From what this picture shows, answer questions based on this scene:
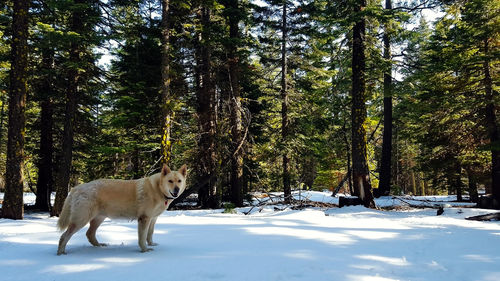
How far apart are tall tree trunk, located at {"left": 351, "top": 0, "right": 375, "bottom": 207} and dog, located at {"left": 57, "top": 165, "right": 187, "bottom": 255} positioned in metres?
9.28

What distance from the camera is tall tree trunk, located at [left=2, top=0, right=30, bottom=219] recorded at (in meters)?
9.88

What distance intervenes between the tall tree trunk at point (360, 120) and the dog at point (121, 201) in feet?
30.5

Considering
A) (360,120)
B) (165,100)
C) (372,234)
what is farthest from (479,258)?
(165,100)

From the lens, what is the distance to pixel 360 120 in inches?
488

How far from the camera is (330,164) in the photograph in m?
33.2

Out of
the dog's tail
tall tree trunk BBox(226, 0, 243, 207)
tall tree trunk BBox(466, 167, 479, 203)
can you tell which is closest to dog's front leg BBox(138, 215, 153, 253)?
the dog's tail

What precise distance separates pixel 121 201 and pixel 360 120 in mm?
10327

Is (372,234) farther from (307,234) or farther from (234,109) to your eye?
(234,109)

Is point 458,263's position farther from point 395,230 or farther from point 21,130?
point 21,130

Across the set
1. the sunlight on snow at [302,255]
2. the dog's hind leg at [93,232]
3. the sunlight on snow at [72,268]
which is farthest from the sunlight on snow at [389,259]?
the dog's hind leg at [93,232]

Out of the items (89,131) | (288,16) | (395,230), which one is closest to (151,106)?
(89,131)

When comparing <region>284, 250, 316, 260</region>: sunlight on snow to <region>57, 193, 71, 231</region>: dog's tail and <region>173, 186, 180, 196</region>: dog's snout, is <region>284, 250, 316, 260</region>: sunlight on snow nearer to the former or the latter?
<region>173, 186, 180, 196</region>: dog's snout

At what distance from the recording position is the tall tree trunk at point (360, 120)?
40.5 ft

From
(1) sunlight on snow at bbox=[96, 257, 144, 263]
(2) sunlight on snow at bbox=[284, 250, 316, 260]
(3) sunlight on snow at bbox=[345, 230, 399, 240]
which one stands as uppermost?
(1) sunlight on snow at bbox=[96, 257, 144, 263]
